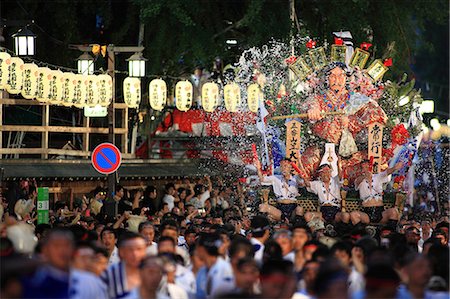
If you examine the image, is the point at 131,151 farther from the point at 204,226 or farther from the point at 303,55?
the point at 204,226

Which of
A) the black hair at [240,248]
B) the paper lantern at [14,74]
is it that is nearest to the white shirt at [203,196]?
the paper lantern at [14,74]

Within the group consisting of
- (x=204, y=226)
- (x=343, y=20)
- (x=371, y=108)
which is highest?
(x=343, y=20)

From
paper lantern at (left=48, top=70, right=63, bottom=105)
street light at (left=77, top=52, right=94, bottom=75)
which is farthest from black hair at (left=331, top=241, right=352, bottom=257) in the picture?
street light at (left=77, top=52, right=94, bottom=75)

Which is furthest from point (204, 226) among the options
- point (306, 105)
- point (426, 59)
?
point (426, 59)

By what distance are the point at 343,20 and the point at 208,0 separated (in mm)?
3639

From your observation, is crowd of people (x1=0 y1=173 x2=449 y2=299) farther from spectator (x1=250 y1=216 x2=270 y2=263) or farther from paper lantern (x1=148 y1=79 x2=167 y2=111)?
paper lantern (x1=148 y1=79 x2=167 y2=111)

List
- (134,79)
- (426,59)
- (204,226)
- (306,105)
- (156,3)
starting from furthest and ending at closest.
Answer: (426,59)
(156,3)
(134,79)
(306,105)
(204,226)

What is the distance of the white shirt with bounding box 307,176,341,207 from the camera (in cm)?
2202

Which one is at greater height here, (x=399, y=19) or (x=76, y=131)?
(x=399, y=19)

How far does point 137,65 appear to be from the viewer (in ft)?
87.0

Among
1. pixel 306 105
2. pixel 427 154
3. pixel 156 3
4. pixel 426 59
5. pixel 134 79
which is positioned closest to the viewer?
pixel 306 105

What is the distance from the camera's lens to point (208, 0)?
107 feet

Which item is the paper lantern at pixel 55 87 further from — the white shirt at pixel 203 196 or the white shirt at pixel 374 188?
the white shirt at pixel 374 188

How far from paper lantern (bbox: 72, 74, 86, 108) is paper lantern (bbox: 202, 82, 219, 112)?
545cm
